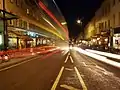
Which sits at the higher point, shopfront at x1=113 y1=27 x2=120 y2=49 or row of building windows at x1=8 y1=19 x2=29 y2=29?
row of building windows at x1=8 y1=19 x2=29 y2=29

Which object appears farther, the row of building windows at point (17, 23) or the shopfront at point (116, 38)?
the shopfront at point (116, 38)

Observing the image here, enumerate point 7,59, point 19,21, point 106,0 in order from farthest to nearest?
point 106,0
point 19,21
point 7,59

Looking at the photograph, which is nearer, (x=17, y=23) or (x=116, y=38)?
(x=116, y=38)

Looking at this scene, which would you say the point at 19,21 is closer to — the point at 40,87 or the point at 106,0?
the point at 106,0

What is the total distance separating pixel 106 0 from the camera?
5188 cm

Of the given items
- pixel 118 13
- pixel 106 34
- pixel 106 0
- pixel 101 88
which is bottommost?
pixel 101 88

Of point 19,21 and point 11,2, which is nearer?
point 11,2

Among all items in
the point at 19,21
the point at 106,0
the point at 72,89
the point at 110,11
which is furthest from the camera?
the point at 106,0

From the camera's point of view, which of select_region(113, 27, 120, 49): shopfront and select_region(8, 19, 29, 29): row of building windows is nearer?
select_region(8, 19, 29, 29): row of building windows

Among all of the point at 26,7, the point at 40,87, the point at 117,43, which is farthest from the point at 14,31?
the point at 40,87

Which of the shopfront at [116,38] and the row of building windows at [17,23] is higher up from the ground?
the row of building windows at [17,23]

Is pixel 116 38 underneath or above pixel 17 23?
underneath

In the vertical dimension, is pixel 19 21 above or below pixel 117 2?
below

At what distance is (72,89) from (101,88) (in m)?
1.17
